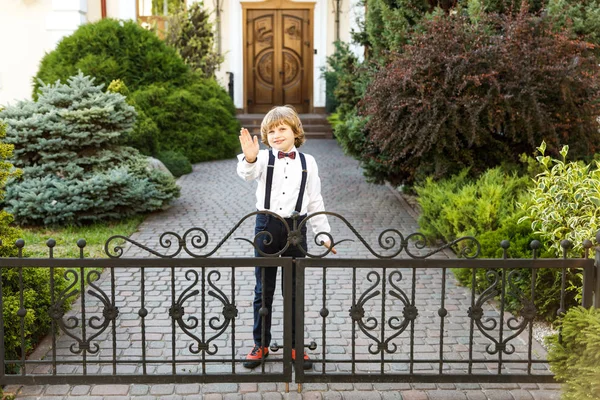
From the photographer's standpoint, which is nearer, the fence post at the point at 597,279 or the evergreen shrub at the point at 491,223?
the fence post at the point at 597,279

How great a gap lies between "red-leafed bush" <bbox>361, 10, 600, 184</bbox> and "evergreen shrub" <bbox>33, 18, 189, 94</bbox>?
215 inches

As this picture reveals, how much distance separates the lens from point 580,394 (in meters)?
3.54

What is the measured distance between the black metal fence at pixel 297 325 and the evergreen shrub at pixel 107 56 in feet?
20.2

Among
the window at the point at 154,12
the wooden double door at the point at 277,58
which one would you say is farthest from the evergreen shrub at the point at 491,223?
the wooden double door at the point at 277,58

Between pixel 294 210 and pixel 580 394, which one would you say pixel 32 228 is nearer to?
pixel 294 210

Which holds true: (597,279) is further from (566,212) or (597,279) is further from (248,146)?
(248,146)

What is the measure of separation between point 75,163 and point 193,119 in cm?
525

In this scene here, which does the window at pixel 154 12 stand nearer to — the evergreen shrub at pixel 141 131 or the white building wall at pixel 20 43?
the white building wall at pixel 20 43

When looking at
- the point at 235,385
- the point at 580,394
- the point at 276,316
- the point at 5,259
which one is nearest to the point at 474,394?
the point at 580,394

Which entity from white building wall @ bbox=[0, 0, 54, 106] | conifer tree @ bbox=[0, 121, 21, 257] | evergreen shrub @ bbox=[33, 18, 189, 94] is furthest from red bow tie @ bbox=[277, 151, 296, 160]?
white building wall @ bbox=[0, 0, 54, 106]

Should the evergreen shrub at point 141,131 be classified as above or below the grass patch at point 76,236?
above

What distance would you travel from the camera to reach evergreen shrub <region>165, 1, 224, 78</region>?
17.1 meters

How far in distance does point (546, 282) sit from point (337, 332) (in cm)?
168

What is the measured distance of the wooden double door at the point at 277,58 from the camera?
20.1 meters
